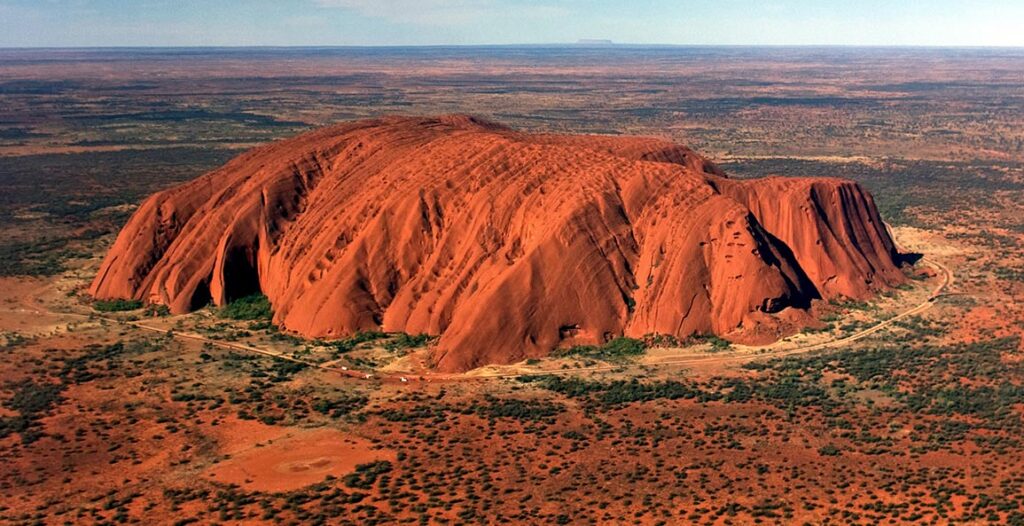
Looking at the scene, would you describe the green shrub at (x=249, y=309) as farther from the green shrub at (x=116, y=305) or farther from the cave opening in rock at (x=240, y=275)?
the green shrub at (x=116, y=305)

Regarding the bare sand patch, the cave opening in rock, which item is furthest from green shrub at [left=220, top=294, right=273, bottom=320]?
the bare sand patch

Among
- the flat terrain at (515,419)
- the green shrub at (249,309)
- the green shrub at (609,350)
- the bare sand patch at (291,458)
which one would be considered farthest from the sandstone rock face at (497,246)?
the bare sand patch at (291,458)

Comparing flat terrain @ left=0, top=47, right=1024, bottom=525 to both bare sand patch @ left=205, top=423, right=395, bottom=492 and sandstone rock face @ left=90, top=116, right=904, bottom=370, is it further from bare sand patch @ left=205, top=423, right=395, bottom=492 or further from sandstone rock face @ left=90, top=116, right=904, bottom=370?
sandstone rock face @ left=90, top=116, right=904, bottom=370

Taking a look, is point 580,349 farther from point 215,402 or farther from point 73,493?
point 73,493

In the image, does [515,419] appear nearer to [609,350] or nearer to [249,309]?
[609,350]

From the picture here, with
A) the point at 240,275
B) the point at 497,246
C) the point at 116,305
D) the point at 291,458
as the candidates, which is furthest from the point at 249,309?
the point at 291,458

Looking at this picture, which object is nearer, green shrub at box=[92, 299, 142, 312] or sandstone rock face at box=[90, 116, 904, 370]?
sandstone rock face at box=[90, 116, 904, 370]

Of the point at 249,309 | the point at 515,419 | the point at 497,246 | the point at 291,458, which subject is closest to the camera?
the point at 291,458

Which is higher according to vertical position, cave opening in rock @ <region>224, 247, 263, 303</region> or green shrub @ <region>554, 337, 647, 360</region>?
cave opening in rock @ <region>224, 247, 263, 303</region>

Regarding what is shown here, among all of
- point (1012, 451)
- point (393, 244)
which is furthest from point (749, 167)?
point (1012, 451)
